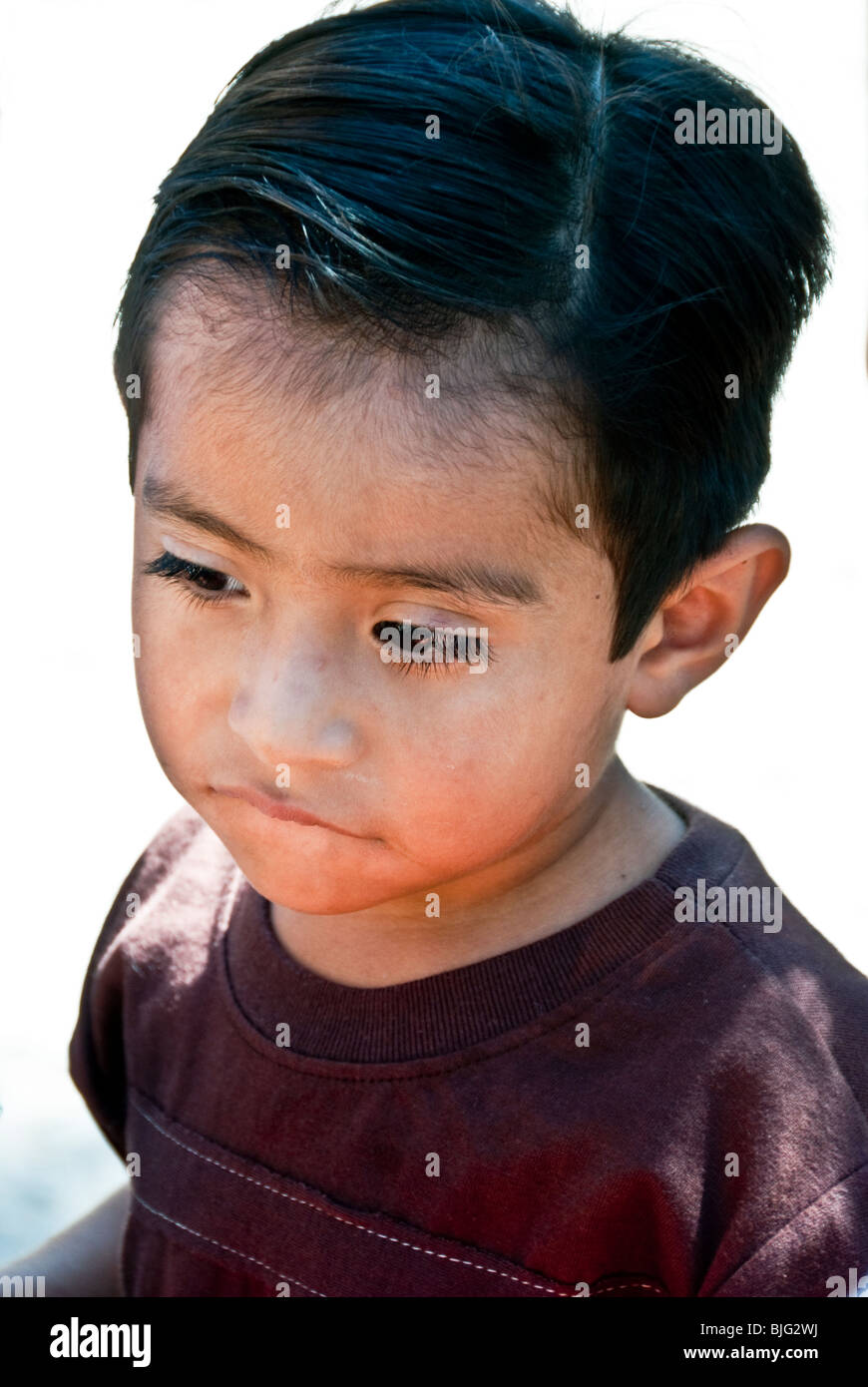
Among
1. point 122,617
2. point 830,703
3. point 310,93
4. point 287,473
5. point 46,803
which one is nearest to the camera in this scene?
point 287,473

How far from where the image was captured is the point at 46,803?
3.91m

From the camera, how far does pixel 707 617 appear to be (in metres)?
1.72

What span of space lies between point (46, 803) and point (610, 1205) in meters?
2.63

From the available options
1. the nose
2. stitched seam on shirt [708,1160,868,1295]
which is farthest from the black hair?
stitched seam on shirt [708,1160,868,1295]

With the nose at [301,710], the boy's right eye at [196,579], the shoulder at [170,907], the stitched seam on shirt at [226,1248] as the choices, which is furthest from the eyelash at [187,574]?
the stitched seam on shirt at [226,1248]

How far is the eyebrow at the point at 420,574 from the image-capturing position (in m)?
1.39

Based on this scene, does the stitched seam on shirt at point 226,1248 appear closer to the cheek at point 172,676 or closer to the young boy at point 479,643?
the young boy at point 479,643

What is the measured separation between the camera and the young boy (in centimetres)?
140

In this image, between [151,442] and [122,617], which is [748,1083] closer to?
[151,442]

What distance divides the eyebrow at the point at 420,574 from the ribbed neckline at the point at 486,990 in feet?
1.35

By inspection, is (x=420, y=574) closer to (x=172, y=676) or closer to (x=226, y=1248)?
(x=172, y=676)

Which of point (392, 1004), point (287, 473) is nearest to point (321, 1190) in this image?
point (392, 1004)

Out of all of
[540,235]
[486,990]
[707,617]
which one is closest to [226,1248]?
[486,990]

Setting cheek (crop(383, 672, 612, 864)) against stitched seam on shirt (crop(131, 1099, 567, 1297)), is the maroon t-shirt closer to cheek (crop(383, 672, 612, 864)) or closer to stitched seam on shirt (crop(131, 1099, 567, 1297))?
stitched seam on shirt (crop(131, 1099, 567, 1297))
